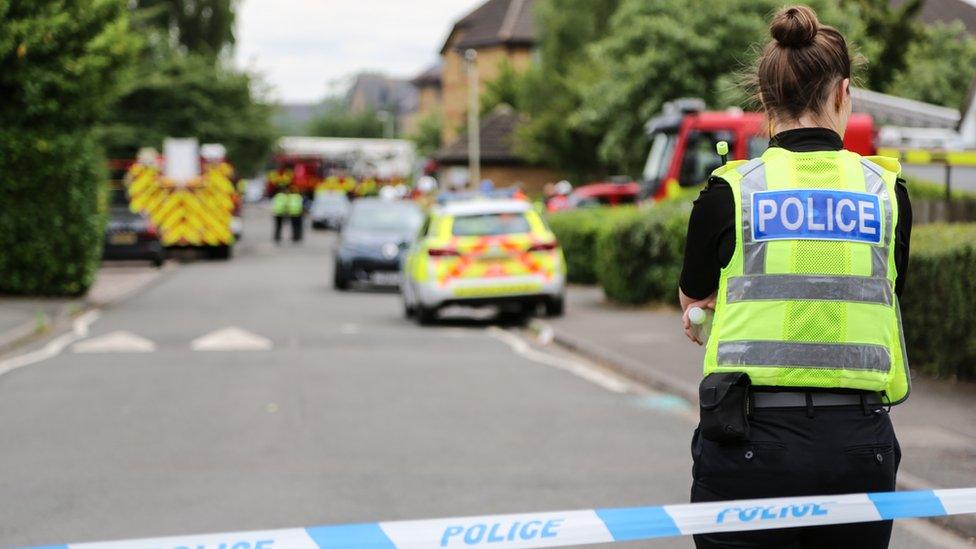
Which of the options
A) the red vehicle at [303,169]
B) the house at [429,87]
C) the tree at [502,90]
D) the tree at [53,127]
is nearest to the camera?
the tree at [53,127]

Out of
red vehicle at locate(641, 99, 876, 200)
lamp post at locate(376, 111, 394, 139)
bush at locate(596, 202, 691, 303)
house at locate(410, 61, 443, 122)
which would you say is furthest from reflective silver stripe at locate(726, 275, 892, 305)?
lamp post at locate(376, 111, 394, 139)

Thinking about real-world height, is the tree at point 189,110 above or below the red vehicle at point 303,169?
above

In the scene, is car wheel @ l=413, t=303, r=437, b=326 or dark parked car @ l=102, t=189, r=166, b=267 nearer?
car wheel @ l=413, t=303, r=437, b=326

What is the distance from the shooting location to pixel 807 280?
3.16 m

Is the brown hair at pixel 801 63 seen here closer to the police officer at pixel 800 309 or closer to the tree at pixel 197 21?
the police officer at pixel 800 309

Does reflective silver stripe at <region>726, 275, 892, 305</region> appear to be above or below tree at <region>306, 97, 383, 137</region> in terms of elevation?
above

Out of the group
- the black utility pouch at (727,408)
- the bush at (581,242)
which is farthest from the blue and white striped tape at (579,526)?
the bush at (581,242)

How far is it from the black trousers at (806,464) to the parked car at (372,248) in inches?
844

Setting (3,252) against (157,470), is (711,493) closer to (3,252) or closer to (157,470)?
(157,470)

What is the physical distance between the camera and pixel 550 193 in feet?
149

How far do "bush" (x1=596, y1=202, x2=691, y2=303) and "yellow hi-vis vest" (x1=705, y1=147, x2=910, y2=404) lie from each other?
46.5ft

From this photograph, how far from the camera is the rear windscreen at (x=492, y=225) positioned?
17.9 m

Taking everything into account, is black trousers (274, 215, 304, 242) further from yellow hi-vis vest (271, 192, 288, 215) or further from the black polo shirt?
the black polo shirt

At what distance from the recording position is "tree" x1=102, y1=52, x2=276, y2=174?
51656 mm
